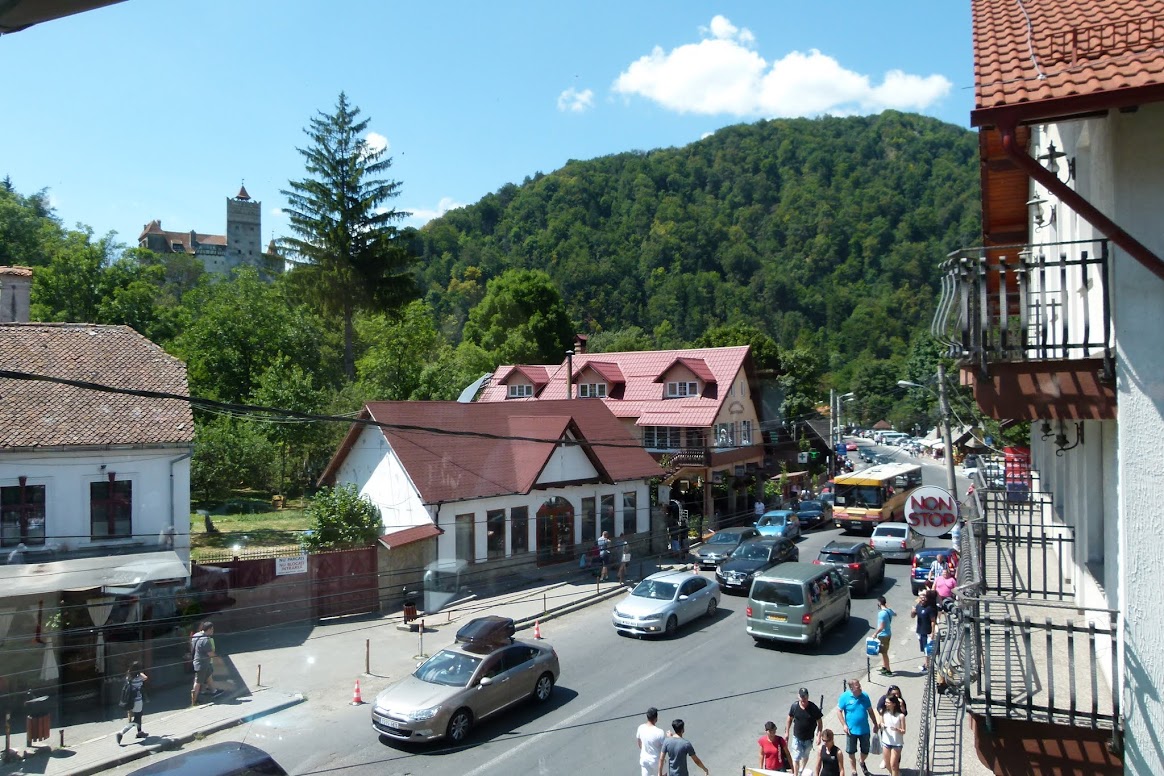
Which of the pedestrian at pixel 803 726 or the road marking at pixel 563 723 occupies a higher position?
the pedestrian at pixel 803 726

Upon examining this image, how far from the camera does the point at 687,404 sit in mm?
41375

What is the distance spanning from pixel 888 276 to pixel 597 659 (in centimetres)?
12047

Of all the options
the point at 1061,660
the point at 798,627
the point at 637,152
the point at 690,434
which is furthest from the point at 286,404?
the point at 637,152

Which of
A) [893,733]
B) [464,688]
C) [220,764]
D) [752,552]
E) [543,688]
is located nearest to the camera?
[220,764]

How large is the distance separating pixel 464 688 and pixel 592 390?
102 feet

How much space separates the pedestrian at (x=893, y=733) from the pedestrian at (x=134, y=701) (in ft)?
42.0

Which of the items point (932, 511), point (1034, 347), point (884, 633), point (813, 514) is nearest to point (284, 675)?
point (884, 633)

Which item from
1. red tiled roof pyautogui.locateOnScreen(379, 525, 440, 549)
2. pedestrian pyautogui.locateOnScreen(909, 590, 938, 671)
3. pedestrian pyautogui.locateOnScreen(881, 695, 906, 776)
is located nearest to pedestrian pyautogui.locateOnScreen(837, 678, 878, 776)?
pedestrian pyautogui.locateOnScreen(881, 695, 906, 776)

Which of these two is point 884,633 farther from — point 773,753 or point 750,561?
point 750,561

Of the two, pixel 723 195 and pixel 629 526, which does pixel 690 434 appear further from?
pixel 723 195

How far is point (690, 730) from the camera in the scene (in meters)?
14.2

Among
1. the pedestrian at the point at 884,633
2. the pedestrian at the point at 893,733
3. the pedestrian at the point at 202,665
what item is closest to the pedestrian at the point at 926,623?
the pedestrian at the point at 884,633

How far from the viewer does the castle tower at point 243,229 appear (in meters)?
151

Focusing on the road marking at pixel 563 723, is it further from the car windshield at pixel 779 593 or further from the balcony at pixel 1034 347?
the balcony at pixel 1034 347
